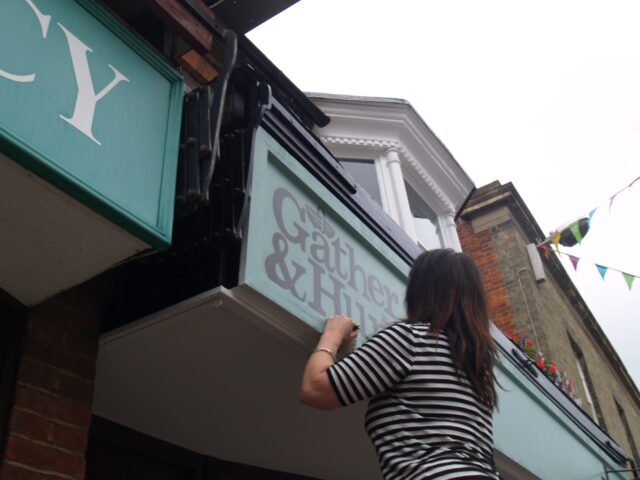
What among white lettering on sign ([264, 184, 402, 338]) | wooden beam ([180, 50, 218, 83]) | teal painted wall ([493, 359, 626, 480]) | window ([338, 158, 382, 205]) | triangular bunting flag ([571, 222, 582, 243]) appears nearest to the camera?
white lettering on sign ([264, 184, 402, 338])

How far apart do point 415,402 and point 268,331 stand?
81 centimetres

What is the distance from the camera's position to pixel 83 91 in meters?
2.25

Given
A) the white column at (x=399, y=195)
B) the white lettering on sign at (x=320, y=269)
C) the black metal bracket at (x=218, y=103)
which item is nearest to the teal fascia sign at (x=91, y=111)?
the black metal bracket at (x=218, y=103)

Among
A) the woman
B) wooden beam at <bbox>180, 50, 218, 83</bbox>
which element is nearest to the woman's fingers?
the woman

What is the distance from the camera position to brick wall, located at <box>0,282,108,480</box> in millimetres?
2414

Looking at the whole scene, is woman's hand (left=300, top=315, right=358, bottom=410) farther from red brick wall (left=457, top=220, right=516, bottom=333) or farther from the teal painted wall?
red brick wall (left=457, top=220, right=516, bottom=333)

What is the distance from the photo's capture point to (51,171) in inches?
78.5

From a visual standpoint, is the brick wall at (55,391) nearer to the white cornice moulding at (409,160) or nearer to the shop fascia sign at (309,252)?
the shop fascia sign at (309,252)

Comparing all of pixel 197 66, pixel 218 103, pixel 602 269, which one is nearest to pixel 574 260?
pixel 602 269

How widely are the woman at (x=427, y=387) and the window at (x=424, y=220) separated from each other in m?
4.42

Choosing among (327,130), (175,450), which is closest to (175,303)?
(175,450)

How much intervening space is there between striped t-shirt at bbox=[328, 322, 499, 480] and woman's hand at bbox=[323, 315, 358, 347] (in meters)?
0.38

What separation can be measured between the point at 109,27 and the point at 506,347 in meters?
4.58

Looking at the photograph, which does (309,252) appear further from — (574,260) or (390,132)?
(574,260)
